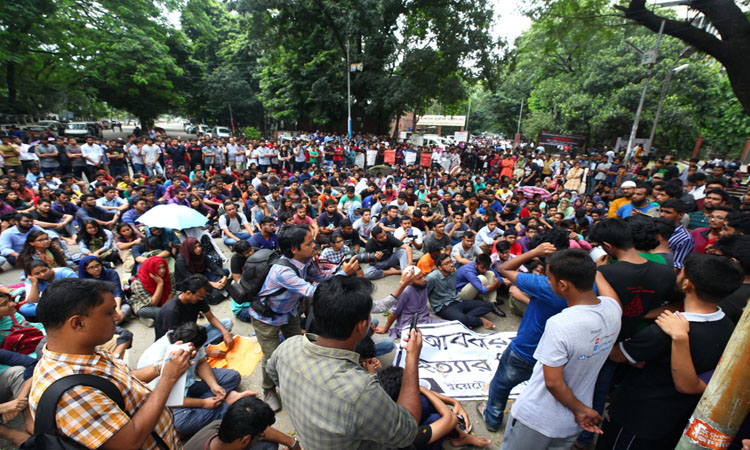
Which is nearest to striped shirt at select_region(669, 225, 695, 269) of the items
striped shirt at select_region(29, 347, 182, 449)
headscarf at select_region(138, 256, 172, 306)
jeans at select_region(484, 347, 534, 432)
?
jeans at select_region(484, 347, 534, 432)

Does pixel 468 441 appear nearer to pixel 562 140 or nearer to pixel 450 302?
pixel 450 302

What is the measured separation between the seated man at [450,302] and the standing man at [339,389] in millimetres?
3095

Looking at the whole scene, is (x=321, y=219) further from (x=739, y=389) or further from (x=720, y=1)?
(x=720, y=1)

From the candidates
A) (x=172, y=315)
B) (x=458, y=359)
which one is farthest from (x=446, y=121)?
(x=172, y=315)

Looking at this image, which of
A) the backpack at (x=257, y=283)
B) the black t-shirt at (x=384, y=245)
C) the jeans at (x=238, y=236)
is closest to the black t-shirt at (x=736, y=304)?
the backpack at (x=257, y=283)

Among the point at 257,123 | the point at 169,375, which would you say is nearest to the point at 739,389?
the point at 169,375

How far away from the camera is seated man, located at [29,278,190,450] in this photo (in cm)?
141

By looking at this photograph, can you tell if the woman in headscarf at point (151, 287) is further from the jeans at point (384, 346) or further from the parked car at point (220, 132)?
the parked car at point (220, 132)

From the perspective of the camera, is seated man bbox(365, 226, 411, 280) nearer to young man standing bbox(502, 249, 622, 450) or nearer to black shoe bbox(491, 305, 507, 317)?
black shoe bbox(491, 305, 507, 317)

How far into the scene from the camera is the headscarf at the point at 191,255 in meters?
4.89

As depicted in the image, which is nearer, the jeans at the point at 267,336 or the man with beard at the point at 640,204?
the jeans at the point at 267,336

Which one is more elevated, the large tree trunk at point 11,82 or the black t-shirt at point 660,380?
the large tree trunk at point 11,82

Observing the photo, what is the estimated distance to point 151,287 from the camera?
4457mm

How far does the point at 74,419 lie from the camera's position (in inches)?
54.7
